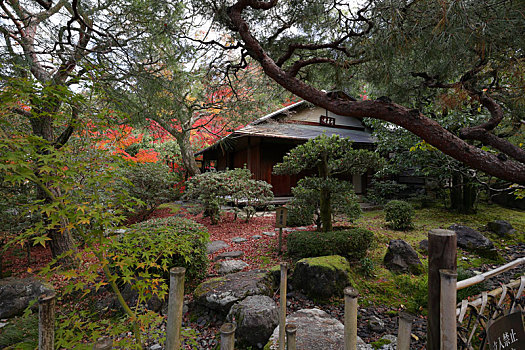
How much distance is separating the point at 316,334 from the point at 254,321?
0.70 metres

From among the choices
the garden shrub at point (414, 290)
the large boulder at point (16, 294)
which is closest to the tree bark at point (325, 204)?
the garden shrub at point (414, 290)

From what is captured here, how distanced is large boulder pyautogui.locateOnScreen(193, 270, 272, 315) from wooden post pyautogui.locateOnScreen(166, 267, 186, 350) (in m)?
1.91

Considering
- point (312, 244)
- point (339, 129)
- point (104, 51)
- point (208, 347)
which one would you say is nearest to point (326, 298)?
point (312, 244)

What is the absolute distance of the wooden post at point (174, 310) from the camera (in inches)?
49.5

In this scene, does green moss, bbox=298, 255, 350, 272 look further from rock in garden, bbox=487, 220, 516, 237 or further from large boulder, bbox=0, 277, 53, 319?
rock in garden, bbox=487, 220, 516, 237

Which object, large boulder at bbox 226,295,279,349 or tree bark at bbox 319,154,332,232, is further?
tree bark at bbox 319,154,332,232

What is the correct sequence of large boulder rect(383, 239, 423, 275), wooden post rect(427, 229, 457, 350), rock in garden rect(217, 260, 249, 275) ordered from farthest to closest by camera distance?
1. rock in garden rect(217, 260, 249, 275)
2. large boulder rect(383, 239, 423, 275)
3. wooden post rect(427, 229, 457, 350)

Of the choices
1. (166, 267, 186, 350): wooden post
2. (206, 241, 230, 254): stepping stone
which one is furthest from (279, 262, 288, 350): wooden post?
(206, 241, 230, 254): stepping stone

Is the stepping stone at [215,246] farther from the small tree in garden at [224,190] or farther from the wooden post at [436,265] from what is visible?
the wooden post at [436,265]

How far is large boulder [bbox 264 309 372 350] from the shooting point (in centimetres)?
213

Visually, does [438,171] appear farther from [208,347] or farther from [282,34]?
[208,347]

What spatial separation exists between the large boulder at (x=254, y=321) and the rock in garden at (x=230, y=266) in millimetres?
1442

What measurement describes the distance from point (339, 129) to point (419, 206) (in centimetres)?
547


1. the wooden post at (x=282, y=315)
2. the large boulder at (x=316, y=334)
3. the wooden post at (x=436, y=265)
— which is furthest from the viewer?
the large boulder at (x=316, y=334)
